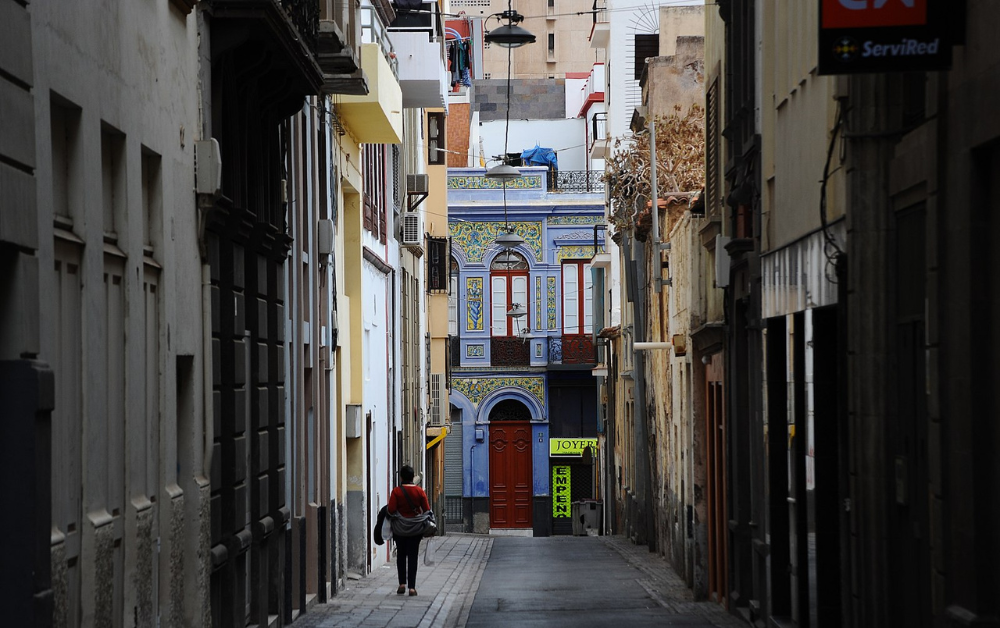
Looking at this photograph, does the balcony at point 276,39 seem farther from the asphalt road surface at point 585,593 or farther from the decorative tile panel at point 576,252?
the decorative tile panel at point 576,252

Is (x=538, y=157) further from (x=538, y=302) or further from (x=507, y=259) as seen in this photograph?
(x=538, y=302)

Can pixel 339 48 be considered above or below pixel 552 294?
above

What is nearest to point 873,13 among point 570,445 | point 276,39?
point 276,39

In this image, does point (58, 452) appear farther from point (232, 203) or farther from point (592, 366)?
point (592, 366)

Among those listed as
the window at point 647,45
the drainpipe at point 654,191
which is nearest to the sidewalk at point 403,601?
the drainpipe at point 654,191

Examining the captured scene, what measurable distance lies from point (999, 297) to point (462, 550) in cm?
2561

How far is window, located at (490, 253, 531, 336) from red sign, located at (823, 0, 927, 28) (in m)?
43.9

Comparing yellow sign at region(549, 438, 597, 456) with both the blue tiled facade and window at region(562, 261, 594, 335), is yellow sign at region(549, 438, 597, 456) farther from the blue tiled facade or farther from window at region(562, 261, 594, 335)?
window at region(562, 261, 594, 335)

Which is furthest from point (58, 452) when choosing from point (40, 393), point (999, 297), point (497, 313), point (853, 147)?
point (497, 313)

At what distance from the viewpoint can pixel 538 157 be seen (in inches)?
2203

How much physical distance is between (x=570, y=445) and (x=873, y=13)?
44.1 metres

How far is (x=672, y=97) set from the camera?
2925 cm

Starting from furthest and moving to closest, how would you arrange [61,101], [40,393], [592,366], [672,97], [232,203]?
[592,366] < [672,97] < [232,203] < [61,101] < [40,393]

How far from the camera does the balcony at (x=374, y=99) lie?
66.9ft
